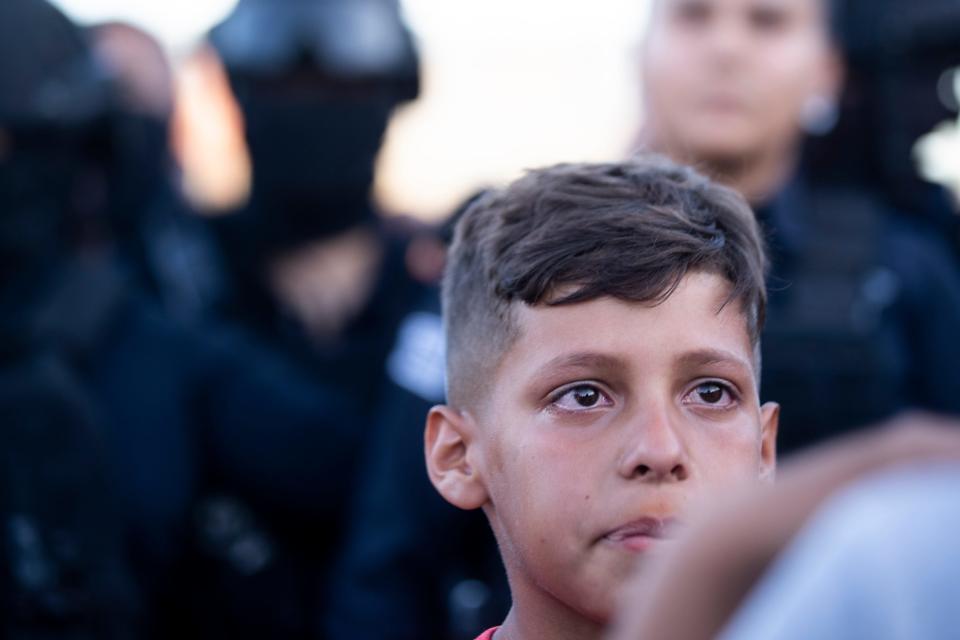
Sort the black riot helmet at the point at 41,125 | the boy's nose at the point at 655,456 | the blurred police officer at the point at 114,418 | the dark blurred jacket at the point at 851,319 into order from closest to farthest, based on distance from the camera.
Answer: the boy's nose at the point at 655,456 < the dark blurred jacket at the point at 851,319 < the blurred police officer at the point at 114,418 < the black riot helmet at the point at 41,125

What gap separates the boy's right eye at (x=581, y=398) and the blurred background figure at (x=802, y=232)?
1.24 m

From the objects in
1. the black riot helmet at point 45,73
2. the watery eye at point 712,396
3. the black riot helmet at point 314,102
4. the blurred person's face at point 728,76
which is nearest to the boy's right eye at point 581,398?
the watery eye at point 712,396

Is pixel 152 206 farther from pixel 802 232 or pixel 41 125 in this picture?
pixel 802 232

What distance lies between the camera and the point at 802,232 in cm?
339

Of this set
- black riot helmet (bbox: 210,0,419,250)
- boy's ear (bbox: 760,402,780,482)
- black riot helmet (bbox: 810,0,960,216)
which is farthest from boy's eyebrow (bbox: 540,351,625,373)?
black riot helmet (bbox: 210,0,419,250)

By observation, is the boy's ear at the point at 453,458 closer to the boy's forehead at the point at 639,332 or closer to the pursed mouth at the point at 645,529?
the boy's forehead at the point at 639,332

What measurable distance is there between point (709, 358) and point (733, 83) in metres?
1.76

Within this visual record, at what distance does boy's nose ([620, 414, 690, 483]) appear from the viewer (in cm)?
170

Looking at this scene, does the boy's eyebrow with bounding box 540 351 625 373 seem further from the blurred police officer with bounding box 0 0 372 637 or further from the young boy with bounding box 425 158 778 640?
the blurred police officer with bounding box 0 0 372 637

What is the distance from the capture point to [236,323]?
4.52 metres

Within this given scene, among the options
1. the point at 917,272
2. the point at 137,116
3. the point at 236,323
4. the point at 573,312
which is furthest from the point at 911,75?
the point at 573,312

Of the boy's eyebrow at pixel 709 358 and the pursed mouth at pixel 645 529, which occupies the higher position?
the boy's eyebrow at pixel 709 358

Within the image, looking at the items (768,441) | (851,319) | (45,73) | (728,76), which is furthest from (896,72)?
(768,441)

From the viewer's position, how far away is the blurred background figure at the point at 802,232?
3.10 m
